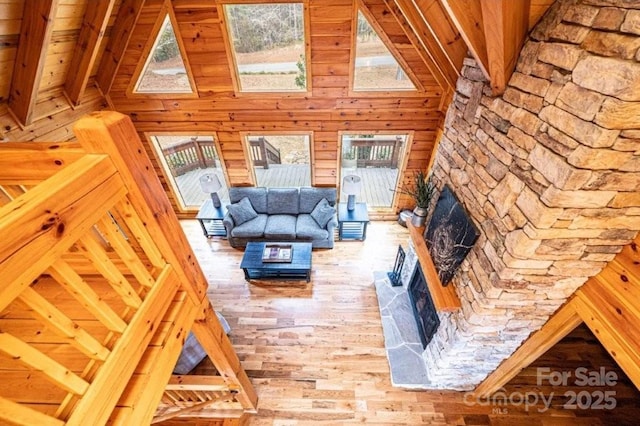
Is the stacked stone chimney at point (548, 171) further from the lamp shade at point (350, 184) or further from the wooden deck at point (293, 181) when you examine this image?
the wooden deck at point (293, 181)

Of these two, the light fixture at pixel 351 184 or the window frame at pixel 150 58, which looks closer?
the window frame at pixel 150 58

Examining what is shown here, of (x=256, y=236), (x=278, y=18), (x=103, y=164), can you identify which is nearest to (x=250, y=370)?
(x=256, y=236)

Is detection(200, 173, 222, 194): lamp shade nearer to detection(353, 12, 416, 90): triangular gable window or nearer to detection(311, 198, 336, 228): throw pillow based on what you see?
detection(311, 198, 336, 228): throw pillow

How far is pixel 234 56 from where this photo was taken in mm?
3379

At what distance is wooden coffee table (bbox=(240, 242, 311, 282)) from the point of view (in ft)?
11.5

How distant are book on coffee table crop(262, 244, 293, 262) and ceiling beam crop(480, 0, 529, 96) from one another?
2936 mm

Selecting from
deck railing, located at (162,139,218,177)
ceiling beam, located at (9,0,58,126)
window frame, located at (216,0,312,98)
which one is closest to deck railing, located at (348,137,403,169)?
window frame, located at (216,0,312,98)

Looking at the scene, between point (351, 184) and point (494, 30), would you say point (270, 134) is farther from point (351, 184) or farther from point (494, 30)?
point (494, 30)

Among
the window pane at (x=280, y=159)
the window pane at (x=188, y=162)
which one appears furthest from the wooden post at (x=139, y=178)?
the window pane at (x=188, y=162)

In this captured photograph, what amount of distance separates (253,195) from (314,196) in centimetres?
107

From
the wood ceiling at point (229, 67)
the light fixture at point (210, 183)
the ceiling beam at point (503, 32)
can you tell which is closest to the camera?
the ceiling beam at point (503, 32)

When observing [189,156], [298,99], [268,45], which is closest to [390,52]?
[298,99]

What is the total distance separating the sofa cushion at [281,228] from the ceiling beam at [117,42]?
2927 millimetres

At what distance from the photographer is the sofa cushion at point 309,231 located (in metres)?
4.12
